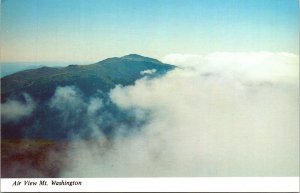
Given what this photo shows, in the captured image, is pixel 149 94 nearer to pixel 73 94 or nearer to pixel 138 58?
pixel 138 58

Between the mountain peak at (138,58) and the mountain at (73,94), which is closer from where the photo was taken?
the mountain at (73,94)

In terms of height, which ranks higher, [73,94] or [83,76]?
[83,76]

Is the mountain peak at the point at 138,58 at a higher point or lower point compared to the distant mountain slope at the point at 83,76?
higher

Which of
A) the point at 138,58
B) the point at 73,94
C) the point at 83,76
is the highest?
the point at 138,58

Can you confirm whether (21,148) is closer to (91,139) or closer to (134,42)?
(91,139)

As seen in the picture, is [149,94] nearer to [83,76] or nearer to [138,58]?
[138,58]

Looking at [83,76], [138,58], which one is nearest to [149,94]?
[138,58]

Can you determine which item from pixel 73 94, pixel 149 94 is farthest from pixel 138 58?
pixel 73 94

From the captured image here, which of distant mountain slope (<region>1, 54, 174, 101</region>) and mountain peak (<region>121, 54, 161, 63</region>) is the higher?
mountain peak (<region>121, 54, 161, 63</region>)
